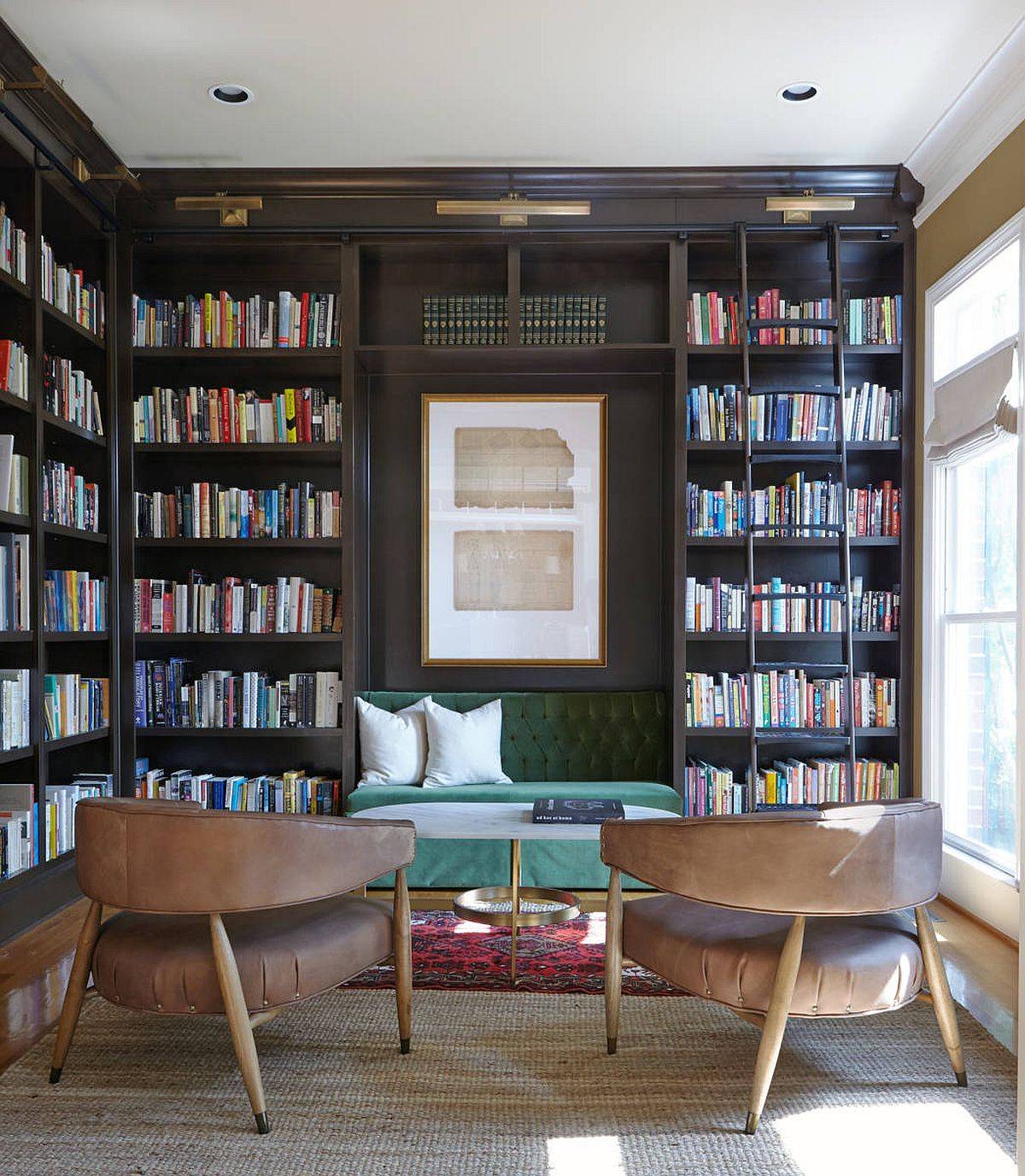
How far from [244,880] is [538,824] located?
134 cm

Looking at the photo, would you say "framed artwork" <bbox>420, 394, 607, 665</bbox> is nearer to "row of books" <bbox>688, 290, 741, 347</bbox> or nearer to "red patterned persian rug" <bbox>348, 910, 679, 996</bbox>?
"row of books" <bbox>688, 290, 741, 347</bbox>

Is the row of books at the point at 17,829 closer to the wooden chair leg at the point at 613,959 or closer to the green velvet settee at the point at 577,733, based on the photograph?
the green velvet settee at the point at 577,733

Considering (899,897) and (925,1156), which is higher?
(899,897)

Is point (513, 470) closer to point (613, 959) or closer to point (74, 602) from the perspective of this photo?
point (74, 602)

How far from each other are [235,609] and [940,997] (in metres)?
3.52

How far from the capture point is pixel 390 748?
4.98 meters

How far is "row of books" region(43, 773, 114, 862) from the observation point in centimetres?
421

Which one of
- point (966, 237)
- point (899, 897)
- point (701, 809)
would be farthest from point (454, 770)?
point (966, 237)

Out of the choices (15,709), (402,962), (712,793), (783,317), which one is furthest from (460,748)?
(783,317)

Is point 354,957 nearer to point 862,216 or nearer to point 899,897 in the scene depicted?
point 899,897

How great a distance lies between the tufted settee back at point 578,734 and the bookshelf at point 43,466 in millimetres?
1384

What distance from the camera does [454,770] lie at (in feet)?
16.3

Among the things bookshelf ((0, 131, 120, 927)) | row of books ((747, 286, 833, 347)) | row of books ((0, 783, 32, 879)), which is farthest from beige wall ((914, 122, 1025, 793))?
row of books ((0, 783, 32, 879))

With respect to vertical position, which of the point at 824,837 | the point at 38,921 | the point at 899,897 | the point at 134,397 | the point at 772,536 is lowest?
the point at 38,921
